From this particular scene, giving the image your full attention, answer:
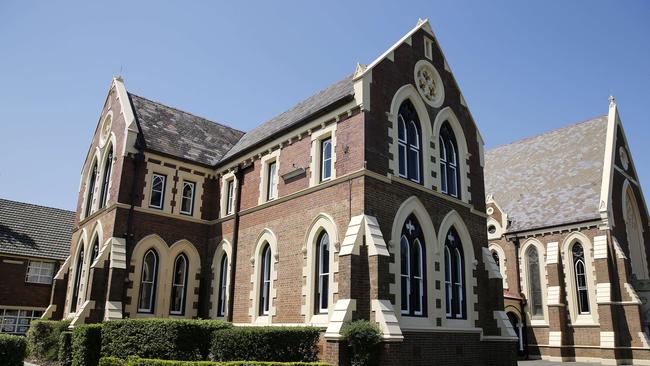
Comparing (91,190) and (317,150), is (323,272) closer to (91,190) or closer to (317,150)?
(317,150)

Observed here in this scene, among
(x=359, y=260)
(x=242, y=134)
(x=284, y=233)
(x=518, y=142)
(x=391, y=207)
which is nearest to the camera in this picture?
(x=359, y=260)

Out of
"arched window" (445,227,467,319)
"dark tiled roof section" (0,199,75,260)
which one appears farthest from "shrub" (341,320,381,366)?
"dark tiled roof section" (0,199,75,260)

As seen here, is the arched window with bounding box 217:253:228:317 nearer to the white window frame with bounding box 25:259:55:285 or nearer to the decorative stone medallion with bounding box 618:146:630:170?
the white window frame with bounding box 25:259:55:285

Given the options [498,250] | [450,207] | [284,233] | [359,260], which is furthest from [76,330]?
[498,250]

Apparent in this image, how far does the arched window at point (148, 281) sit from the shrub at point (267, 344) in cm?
678

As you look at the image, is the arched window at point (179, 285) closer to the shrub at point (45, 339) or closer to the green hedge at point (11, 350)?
the shrub at point (45, 339)

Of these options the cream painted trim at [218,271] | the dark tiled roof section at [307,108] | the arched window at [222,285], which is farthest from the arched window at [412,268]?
the arched window at [222,285]

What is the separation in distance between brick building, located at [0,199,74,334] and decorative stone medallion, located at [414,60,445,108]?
22866 millimetres

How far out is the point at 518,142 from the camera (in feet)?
125

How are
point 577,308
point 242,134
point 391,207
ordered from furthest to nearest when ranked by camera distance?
point 242,134
point 577,308
point 391,207

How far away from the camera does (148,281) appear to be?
20.3 metres

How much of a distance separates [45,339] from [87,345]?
16.6ft

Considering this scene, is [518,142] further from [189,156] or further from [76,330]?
[76,330]

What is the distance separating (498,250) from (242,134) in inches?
682
